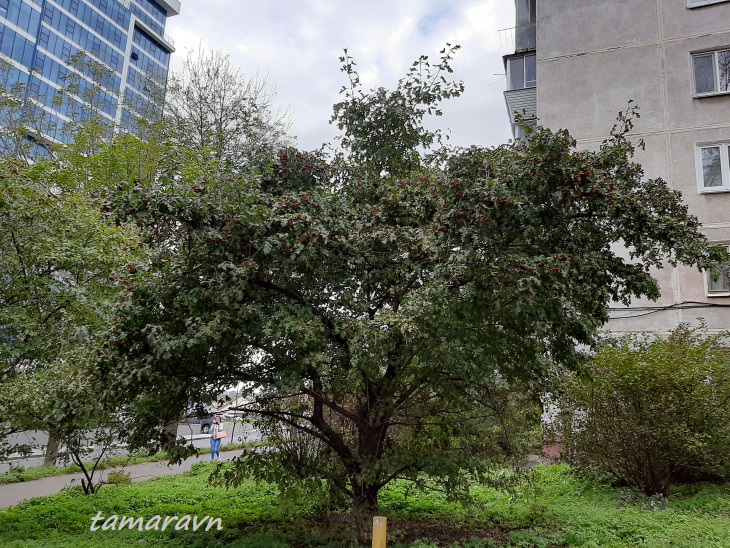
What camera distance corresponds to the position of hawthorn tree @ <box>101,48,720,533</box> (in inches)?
197

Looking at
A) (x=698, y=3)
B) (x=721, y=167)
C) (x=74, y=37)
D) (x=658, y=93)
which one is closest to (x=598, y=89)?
(x=658, y=93)

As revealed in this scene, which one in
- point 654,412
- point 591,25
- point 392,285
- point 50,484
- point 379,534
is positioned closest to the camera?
point 379,534

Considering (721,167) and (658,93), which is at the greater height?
(658,93)

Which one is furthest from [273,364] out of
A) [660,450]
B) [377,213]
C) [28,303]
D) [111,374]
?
[660,450]

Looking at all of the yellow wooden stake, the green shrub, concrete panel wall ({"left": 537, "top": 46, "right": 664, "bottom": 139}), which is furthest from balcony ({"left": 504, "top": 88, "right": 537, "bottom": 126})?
the yellow wooden stake

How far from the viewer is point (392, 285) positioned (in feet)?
19.5

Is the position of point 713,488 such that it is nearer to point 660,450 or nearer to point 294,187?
point 660,450

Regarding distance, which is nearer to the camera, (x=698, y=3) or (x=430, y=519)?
(x=430, y=519)

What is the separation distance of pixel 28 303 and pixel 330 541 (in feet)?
16.4

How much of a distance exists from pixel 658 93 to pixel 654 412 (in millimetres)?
9208

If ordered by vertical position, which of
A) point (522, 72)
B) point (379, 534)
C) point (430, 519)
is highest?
point (522, 72)

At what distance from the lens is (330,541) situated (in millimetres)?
6176

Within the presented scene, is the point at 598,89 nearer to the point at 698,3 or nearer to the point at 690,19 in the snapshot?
the point at 690,19

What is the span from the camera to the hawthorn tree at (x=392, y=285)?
5000 millimetres
